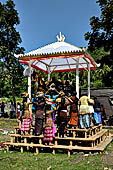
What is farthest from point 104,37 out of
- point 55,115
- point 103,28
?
point 55,115

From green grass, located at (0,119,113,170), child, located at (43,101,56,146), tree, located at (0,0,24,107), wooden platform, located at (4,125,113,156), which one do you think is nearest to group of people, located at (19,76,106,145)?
child, located at (43,101,56,146)

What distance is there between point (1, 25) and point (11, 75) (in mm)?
4617

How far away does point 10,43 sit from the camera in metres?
20.9

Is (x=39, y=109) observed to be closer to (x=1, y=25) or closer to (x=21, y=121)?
(x=21, y=121)

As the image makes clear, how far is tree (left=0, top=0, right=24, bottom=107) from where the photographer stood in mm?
20000

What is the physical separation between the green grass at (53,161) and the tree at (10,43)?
42.7 feet

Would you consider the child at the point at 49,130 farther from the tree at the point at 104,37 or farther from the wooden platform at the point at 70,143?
the tree at the point at 104,37

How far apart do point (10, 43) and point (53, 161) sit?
631 inches

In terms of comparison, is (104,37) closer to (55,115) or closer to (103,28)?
(103,28)

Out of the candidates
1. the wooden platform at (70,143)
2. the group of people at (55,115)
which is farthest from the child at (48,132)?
the wooden platform at (70,143)

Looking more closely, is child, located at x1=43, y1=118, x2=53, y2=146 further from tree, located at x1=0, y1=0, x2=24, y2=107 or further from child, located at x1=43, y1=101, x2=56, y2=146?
tree, located at x1=0, y1=0, x2=24, y2=107

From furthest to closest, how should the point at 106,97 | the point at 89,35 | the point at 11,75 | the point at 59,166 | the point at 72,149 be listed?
the point at 89,35 → the point at 11,75 → the point at 106,97 → the point at 72,149 → the point at 59,166

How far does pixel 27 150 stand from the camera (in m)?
8.00

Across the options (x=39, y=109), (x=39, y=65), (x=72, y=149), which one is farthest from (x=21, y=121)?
(x=39, y=65)
